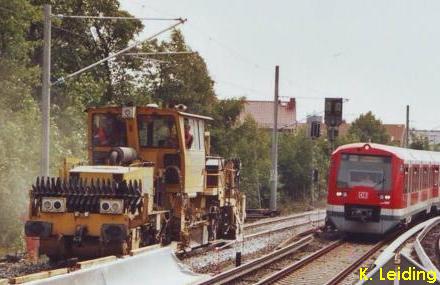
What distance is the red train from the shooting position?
2206 cm

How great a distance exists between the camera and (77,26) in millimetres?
37375

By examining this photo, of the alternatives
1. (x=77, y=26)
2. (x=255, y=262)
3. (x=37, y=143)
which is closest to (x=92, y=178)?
(x=255, y=262)

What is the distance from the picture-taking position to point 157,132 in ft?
54.7

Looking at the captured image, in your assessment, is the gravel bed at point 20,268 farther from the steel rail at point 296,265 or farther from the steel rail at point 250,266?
the steel rail at point 296,265

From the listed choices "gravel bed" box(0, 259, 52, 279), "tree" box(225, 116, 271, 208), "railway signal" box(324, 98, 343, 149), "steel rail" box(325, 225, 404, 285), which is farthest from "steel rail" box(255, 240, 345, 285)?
"tree" box(225, 116, 271, 208)

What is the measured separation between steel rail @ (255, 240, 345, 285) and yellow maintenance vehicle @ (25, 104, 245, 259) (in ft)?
8.52

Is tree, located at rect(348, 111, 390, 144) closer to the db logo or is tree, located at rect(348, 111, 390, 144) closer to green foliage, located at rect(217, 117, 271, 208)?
green foliage, located at rect(217, 117, 271, 208)

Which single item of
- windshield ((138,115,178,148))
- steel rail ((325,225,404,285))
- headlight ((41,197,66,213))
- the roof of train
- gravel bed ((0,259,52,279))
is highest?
windshield ((138,115,178,148))

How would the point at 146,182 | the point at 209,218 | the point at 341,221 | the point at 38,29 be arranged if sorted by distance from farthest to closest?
the point at 38,29 → the point at 341,221 → the point at 209,218 → the point at 146,182

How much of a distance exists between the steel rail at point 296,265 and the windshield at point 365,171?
2128 mm

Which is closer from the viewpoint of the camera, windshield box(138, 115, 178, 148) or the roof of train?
windshield box(138, 115, 178, 148)

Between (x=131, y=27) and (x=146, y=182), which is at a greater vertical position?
(x=131, y=27)

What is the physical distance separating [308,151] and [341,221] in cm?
2773

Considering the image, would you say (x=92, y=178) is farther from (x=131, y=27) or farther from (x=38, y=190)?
(x=131, y=27)
